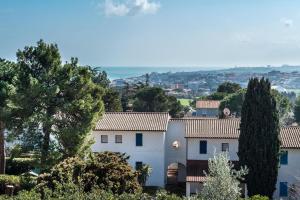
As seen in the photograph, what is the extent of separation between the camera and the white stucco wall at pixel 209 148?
41.2 metres

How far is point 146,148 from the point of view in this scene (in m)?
42.7

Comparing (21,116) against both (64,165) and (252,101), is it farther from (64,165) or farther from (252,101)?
(252,101)

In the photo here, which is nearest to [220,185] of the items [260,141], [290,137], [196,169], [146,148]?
[260,141]

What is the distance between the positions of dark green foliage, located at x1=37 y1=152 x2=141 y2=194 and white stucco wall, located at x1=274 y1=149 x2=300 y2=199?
46.3ft

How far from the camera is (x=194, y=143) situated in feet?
136

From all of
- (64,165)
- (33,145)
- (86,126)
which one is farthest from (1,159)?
(64,165)

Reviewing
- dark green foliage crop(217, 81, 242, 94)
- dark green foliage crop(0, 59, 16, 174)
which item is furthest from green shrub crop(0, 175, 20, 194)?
dark green foliage crop(217, 81, 242, 94)

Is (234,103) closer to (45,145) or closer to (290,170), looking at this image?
(290,170)

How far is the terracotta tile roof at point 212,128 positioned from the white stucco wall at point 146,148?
225 centimetres

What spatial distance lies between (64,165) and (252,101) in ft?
45.7

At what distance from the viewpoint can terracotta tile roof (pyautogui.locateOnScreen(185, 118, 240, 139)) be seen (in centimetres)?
4109

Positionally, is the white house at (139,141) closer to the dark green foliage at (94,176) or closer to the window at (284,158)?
the window at (284,158)

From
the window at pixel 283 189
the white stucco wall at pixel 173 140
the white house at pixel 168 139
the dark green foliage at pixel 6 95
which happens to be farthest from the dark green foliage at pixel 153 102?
the dark green foliage at pixel 6 95

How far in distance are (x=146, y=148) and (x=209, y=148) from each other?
4870 mm
